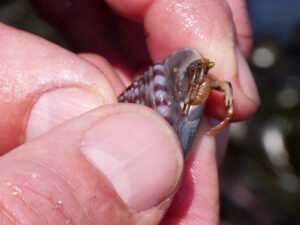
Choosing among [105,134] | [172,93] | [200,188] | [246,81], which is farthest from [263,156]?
[105,134]

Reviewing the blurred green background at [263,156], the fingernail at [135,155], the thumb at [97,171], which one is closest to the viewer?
the thumb at [97,171]

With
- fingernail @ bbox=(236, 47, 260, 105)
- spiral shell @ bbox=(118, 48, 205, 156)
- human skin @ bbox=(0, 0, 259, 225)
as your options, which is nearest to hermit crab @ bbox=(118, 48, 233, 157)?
spiral shell @ bbox=(118, 48, 205, 156)

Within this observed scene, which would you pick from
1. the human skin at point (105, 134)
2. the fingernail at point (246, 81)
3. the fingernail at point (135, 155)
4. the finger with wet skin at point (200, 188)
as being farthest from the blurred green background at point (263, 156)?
the fingernail at point (135, 155)

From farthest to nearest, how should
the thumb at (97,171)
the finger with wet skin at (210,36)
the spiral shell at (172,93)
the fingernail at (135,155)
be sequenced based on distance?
1. the finger with wet skin at (210,36)
2. the spiral shell at (172,93)
3. the fingernail at (135,155)
4. the thumb at (97,171)

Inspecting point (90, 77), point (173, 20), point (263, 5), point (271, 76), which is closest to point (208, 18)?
point (173, 20)

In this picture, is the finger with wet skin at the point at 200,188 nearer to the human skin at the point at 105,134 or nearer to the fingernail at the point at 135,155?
the human skin at the point at 105,134

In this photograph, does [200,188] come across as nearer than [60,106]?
No

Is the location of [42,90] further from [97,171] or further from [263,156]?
[263,156]
